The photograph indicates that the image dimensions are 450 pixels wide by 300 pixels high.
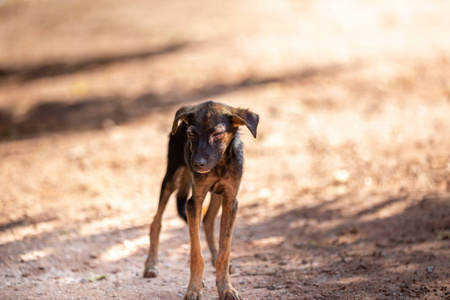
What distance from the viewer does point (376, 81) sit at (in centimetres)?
1271

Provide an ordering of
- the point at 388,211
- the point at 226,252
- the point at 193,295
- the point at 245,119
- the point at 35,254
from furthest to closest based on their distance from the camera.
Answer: the point at 388,211 < the point at 35,254 < the point at 226,252 < the point at 193,295 < the point at 245,119

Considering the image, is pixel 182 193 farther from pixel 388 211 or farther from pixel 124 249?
pixel 388 211

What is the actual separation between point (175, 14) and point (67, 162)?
27.4 ft

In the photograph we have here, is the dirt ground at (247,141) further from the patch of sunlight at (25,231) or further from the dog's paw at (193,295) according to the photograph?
the dog's paw at (193,295)

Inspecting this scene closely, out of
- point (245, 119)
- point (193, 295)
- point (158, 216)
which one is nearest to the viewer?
point (245, 119)

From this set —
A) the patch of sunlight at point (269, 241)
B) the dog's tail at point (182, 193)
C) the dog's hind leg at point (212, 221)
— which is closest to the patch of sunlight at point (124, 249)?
the dog's tail at point (182, 193)

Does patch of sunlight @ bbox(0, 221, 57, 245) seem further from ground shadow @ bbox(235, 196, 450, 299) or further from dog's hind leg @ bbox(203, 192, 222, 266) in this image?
ground shadow @ bbox(235, 196, 450, 299)

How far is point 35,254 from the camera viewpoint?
632 cm

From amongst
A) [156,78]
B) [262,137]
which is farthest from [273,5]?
[262,137]

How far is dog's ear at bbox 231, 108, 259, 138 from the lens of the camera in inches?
192

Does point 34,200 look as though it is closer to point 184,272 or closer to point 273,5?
point 184,272

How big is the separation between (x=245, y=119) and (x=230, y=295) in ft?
5.78

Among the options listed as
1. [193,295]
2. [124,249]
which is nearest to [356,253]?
[193,295]

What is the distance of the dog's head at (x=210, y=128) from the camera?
15.3 ft
